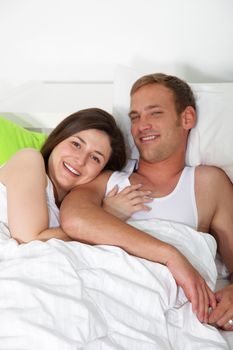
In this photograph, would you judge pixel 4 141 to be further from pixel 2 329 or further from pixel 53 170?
pixel 2 329

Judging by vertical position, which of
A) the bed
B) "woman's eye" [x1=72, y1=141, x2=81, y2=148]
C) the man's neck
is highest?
"woman's eye" [x1=72, y1=141, x2=81, y2=148]

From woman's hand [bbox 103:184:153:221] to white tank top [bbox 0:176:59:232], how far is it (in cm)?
15

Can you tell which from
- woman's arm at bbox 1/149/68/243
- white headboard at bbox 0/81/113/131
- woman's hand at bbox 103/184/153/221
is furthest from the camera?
white headboard at bbox 0/81/113/131

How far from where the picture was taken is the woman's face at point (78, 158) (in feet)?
4.16

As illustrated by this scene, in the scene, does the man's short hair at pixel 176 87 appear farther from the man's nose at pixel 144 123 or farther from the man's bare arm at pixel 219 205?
the man's bare arm at pixel 219 205

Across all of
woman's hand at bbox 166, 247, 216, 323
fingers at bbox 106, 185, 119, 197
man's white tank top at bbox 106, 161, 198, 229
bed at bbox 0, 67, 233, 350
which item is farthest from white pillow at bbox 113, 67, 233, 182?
woman's hand at bbox 166, 247, 216, 323

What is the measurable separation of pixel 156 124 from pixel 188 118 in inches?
4.8

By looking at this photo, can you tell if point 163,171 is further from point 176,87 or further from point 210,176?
point 176,87

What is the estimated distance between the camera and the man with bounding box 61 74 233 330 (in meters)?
1.03

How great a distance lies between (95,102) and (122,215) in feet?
1.97

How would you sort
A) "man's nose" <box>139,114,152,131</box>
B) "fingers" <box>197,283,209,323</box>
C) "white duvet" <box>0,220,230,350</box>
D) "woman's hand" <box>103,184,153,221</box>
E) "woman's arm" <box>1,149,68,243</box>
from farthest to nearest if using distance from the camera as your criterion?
"man's nose" <box>139,114,152,131</box> → "woman's hand" <box>103,184,153,221</box> → "woman's arm" <box>1,149,68,243</box> → "fingers" <box>197,283,209,323</box> → "white duvet" <box>0,220,230,350</box>

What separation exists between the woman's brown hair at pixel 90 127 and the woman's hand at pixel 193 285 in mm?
469

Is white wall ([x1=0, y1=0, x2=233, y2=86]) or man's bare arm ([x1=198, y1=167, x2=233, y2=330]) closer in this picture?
man's bare arm ([x1=198, y1=167, x2=233, y2=330])

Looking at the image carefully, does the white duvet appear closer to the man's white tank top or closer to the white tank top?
the white tank top
